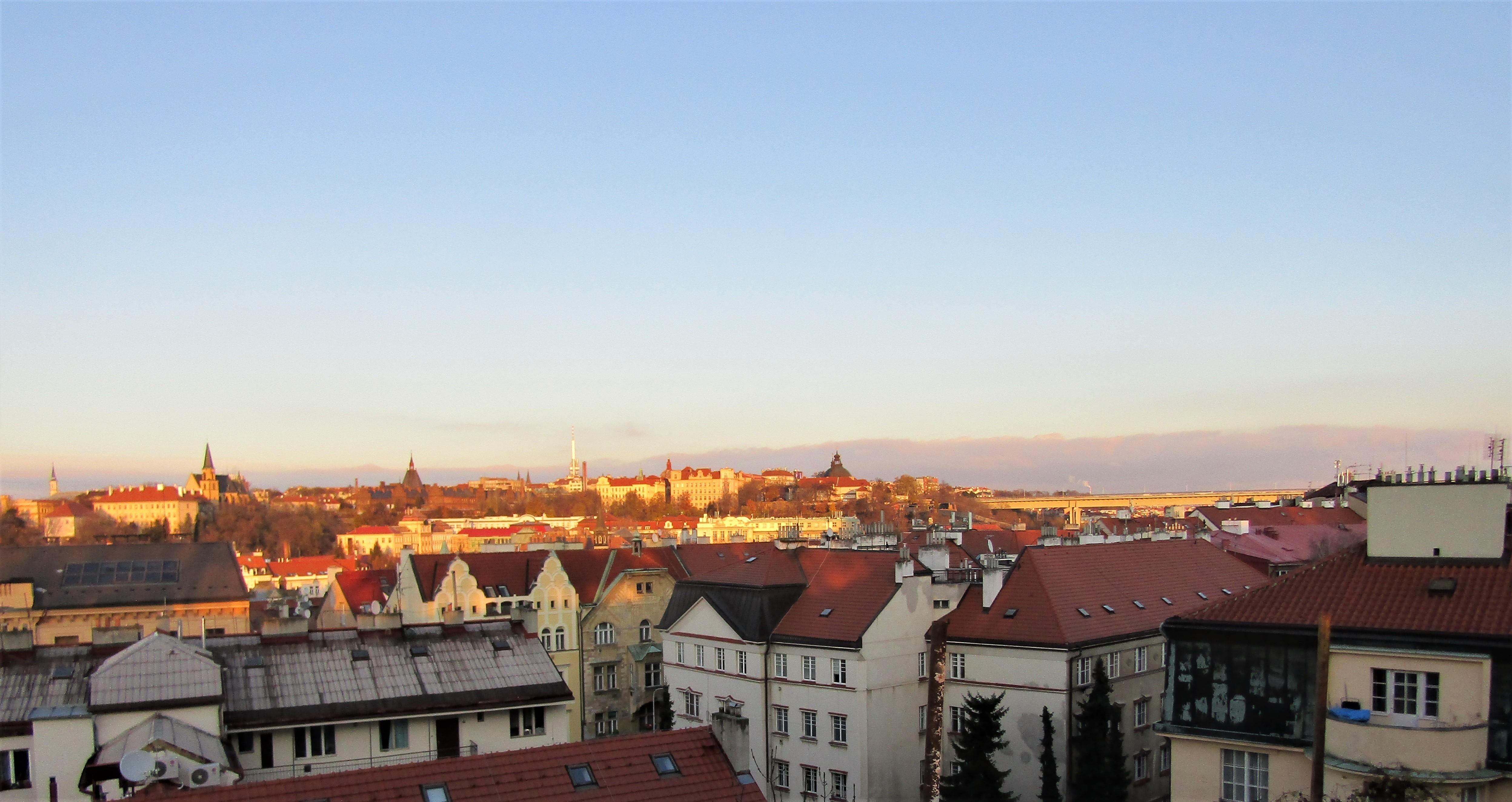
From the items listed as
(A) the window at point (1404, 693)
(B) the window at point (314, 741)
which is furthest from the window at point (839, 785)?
(A) the window at point (1404, 693)

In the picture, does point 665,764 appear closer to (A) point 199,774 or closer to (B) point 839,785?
(A) point 199,774

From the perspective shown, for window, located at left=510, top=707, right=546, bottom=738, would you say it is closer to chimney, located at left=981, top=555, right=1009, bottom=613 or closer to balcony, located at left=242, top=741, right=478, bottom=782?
balcony, located at left=242, top=741, right=478, bottom=782

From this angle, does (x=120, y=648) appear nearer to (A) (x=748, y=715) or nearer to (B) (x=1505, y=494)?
(A) (x=748, y=715)

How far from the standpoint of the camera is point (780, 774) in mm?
38406

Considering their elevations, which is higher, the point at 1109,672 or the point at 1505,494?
the point at 1505,494

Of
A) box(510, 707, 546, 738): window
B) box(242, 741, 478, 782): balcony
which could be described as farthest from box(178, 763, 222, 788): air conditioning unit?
box(510, 707, 546, 738): window

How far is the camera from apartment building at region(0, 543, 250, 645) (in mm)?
58344

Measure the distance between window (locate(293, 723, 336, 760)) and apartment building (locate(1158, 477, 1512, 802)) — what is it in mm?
18352

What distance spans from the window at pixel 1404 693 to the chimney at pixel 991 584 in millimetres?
17314

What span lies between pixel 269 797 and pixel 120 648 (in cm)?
1047

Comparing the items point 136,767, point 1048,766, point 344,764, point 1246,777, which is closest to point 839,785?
point 1048,766

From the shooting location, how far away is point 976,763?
30703mm

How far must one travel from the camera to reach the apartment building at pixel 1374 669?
65.3 feet

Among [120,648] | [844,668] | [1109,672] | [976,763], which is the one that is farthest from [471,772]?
[1109,672]
